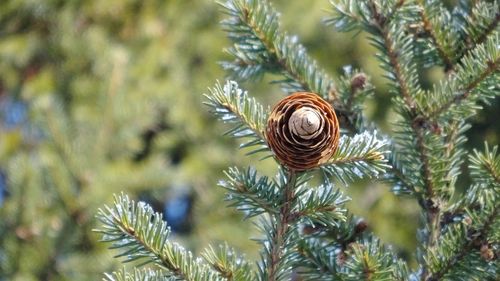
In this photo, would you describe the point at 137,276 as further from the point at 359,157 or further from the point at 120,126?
the point at 120,126

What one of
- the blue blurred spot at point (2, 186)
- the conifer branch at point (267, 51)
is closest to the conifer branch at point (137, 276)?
the conifer branch at point (267, 51)

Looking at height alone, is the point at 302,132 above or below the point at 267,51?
below

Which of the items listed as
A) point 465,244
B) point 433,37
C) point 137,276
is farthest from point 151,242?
point 433,37

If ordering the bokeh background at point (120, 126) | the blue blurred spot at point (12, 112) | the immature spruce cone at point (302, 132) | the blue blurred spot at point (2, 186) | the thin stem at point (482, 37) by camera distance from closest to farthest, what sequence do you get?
the immature spruce cone at point (302, 132), the thin stem at point (482, 37), the bokeh background at point (120, 126), the blue blurred spot at point (2, 186), the blue blurred spot at point (12, 112)

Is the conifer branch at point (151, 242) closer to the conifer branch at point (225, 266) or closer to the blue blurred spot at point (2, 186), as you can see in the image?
the conifer branch at point (225, 266)

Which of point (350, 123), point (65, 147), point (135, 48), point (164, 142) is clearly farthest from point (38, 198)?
point (350, 123)

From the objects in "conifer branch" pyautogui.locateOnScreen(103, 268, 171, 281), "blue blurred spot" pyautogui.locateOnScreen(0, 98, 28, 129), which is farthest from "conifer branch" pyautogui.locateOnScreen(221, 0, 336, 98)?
"blue blurred spot" pyautogui.locateOnScreen(0, 98, 28, 129)
